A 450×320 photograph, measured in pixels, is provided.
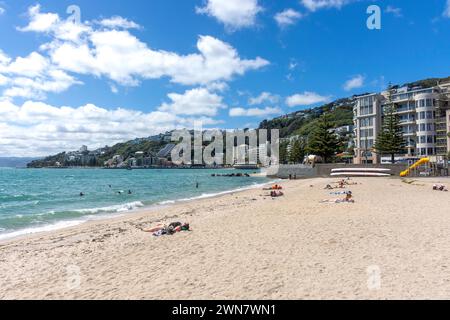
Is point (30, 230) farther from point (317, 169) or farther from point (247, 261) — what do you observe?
point (317, 169)

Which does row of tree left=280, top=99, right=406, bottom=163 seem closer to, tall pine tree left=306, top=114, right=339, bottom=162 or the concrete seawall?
tall pine tree left=306, top=114, right=339, bottom=162

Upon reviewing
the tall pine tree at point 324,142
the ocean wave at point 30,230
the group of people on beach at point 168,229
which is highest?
the tall pine tree at point 324,142

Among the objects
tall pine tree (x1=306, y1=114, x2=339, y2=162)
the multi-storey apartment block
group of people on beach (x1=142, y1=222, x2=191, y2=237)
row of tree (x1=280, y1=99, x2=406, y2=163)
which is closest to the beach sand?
group of people on beach (x1=142, y1=222, x2=191, y2=237)

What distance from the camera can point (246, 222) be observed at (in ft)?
38.0

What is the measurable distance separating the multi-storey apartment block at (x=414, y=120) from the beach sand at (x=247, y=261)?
4415 cm

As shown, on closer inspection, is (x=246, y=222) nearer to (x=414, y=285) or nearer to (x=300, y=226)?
(x=300, y=226)

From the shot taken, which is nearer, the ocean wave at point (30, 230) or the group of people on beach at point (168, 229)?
the group of people on beach at point (168, 229)

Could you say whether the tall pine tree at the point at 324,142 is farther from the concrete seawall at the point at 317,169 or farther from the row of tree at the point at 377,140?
the concrete seawall at the point at 317,169

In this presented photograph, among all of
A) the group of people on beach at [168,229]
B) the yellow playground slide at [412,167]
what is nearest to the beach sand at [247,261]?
the group of people on beach at [168,229]

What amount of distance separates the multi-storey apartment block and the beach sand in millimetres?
44149

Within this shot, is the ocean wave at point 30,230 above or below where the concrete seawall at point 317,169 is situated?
below

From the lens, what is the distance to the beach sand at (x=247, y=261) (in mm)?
5113

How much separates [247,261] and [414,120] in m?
59.5
